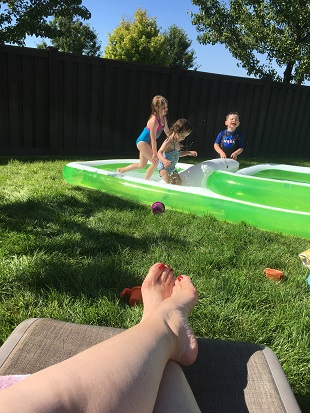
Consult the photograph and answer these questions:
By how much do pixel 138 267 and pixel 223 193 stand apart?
2.27 m

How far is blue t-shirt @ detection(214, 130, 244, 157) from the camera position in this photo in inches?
252

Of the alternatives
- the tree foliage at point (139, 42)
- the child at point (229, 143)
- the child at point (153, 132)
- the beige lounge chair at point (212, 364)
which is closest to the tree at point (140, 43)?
the tree foliage at point (139, 42)

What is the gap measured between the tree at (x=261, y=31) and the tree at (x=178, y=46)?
27712 millimetres

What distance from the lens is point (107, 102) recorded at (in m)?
7.80

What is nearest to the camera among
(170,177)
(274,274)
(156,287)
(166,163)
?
(156,287)

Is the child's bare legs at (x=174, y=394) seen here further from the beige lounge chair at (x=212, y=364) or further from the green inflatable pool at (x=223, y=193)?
the green inflatable pool at (x=223, y=193)

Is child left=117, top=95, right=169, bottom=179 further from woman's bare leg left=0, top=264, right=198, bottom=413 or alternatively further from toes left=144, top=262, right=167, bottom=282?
woman's bare leg left=0, top=264, right=198, bottom=413

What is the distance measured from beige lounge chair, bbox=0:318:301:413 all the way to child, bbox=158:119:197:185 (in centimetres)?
367

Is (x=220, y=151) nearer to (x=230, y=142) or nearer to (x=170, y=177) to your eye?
(x=230, y=142)

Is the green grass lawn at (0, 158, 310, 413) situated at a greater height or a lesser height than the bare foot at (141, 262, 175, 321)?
lesser

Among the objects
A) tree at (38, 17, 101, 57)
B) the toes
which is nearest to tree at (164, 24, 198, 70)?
tree at (38, 17, 101, 57)

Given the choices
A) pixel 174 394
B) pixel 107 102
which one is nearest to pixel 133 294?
pixel 174 394

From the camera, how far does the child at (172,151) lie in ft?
16.6

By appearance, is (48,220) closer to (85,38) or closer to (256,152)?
(256,152)
